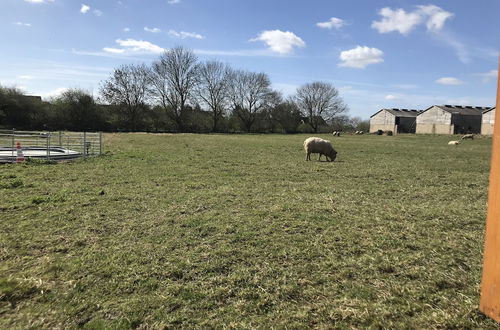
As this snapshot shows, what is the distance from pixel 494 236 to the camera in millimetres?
2842

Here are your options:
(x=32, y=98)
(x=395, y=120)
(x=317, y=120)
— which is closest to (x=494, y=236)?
(x=32, y=98)

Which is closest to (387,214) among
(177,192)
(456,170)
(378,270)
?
(378,270)

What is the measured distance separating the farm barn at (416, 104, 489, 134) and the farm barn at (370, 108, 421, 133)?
15.2 feet

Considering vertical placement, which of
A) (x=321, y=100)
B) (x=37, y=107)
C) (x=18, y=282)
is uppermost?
(x=321, y=100)

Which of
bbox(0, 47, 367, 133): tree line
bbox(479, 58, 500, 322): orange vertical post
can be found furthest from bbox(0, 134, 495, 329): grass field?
bbox(0, 47, 367, 133): tree line

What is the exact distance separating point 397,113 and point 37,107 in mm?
77428

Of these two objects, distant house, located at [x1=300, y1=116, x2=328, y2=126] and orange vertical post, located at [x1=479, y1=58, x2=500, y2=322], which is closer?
orange vertical post, located at [x1=479, y1=58, x2=500, y2=322]

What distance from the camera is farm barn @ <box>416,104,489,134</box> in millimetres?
70438

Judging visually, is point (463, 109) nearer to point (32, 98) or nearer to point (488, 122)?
point (488, 122)

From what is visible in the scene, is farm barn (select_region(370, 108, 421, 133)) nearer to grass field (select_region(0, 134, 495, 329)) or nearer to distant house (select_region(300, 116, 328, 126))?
distant house (select_region(300, 116, 328, 126))

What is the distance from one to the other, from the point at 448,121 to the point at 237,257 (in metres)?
78.6

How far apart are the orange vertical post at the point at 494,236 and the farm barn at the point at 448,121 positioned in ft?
250

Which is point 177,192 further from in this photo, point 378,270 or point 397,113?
point 397,113

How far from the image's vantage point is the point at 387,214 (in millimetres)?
7035
